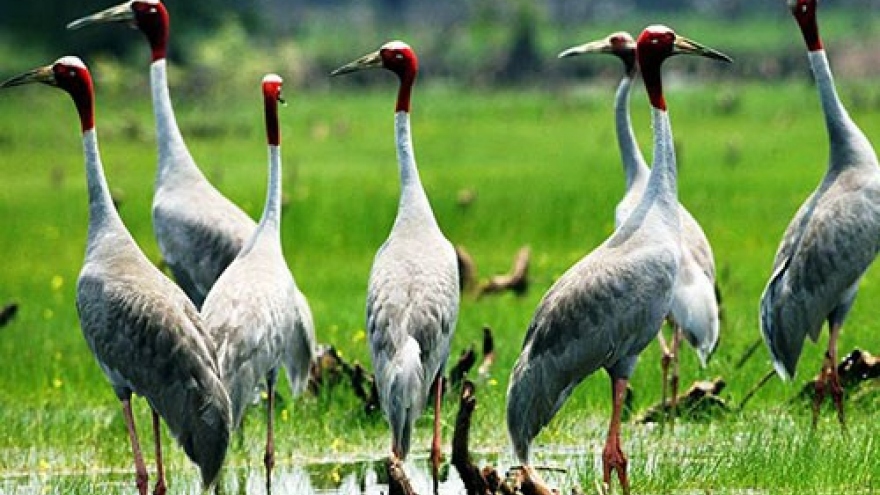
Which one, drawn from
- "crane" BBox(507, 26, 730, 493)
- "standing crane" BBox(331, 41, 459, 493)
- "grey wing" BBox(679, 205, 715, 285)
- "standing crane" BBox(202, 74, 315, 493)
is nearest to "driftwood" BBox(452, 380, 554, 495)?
"standing crane" BBox(331, 41, 459, 493)

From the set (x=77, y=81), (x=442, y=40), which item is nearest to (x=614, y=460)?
(x=77, y=81)

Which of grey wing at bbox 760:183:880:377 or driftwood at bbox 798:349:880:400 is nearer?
grey wing at bbox 760:183:880:377

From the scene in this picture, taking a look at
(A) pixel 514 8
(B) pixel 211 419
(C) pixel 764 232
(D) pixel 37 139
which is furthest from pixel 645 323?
(A) pixel 514 8

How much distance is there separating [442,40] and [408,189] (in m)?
56.6

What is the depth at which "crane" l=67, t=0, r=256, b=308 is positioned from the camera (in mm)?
11531

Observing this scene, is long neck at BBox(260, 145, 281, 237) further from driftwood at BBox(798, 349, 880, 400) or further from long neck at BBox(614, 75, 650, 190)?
driftwood at BBox(798, 349, 880, 400)

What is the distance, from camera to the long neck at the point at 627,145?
1192 centimetres

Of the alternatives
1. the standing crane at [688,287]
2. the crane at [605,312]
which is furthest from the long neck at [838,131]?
the crane at [605,312]

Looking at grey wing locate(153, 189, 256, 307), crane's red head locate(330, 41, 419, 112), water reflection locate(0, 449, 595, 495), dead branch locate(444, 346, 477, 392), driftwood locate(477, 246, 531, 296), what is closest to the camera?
water reflection locate(0, 449, 595, 495)

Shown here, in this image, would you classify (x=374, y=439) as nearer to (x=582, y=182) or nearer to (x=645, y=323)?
(x=645, y=323)

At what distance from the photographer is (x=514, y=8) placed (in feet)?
198

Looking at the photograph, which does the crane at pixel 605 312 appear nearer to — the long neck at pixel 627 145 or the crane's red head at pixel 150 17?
the long neck at pixel 627 145

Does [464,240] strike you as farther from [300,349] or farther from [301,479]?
[301,479]

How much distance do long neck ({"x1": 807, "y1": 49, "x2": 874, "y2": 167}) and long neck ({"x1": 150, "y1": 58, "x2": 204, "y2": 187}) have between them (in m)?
3.56
